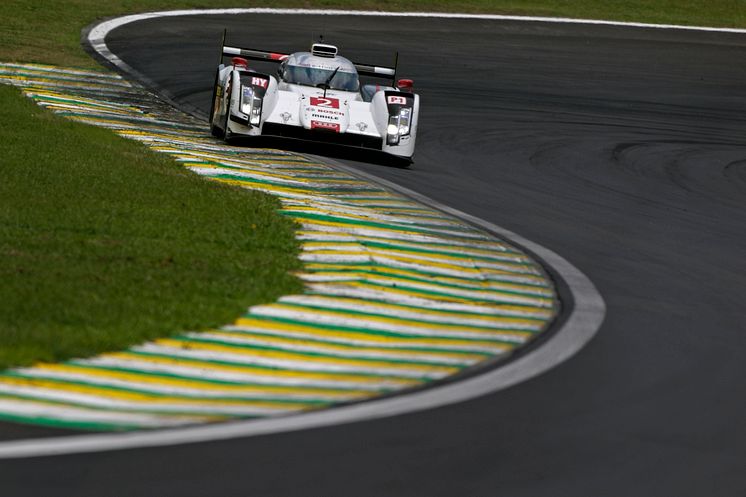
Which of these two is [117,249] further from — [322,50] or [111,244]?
[322,50]

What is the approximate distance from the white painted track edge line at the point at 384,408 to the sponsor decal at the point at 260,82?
21.1 feet

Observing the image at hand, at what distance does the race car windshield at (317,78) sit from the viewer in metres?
14.8

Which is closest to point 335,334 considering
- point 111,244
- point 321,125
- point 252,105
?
point 111,244

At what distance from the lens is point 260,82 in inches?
548

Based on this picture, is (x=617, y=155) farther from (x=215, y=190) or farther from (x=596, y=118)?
(x=215, y=190)

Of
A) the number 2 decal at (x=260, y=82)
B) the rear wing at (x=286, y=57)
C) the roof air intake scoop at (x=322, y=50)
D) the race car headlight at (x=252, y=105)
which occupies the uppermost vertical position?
the roof air intake scoop at (x=322, y=50)

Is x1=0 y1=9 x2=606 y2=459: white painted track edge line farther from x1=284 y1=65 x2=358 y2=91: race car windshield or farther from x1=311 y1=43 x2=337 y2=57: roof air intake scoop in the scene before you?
x1=311 y1=43 x2=337 y2=57: roof air intake scoop

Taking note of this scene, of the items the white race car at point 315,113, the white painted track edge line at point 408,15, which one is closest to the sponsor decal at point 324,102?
the white race car at point 315,113

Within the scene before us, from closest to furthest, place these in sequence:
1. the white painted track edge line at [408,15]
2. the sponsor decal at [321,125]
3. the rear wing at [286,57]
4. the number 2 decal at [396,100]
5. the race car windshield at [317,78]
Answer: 1. the sponsor decal at [321,125]
2. the number 2 decal at [396,100]
3. the race car windshield at [317,78]
4. the rear wing at [286,57]
5. the white painted track edge line at [408,15]

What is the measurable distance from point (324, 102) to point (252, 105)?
2.71 feet

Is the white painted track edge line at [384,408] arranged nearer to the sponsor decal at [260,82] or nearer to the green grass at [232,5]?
the sponsor decal at [260,82]

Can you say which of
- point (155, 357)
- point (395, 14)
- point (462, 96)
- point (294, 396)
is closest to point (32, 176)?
point (155, 357)

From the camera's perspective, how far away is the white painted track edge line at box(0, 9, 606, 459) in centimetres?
489

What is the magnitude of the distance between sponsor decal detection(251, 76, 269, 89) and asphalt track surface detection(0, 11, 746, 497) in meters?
1.76
